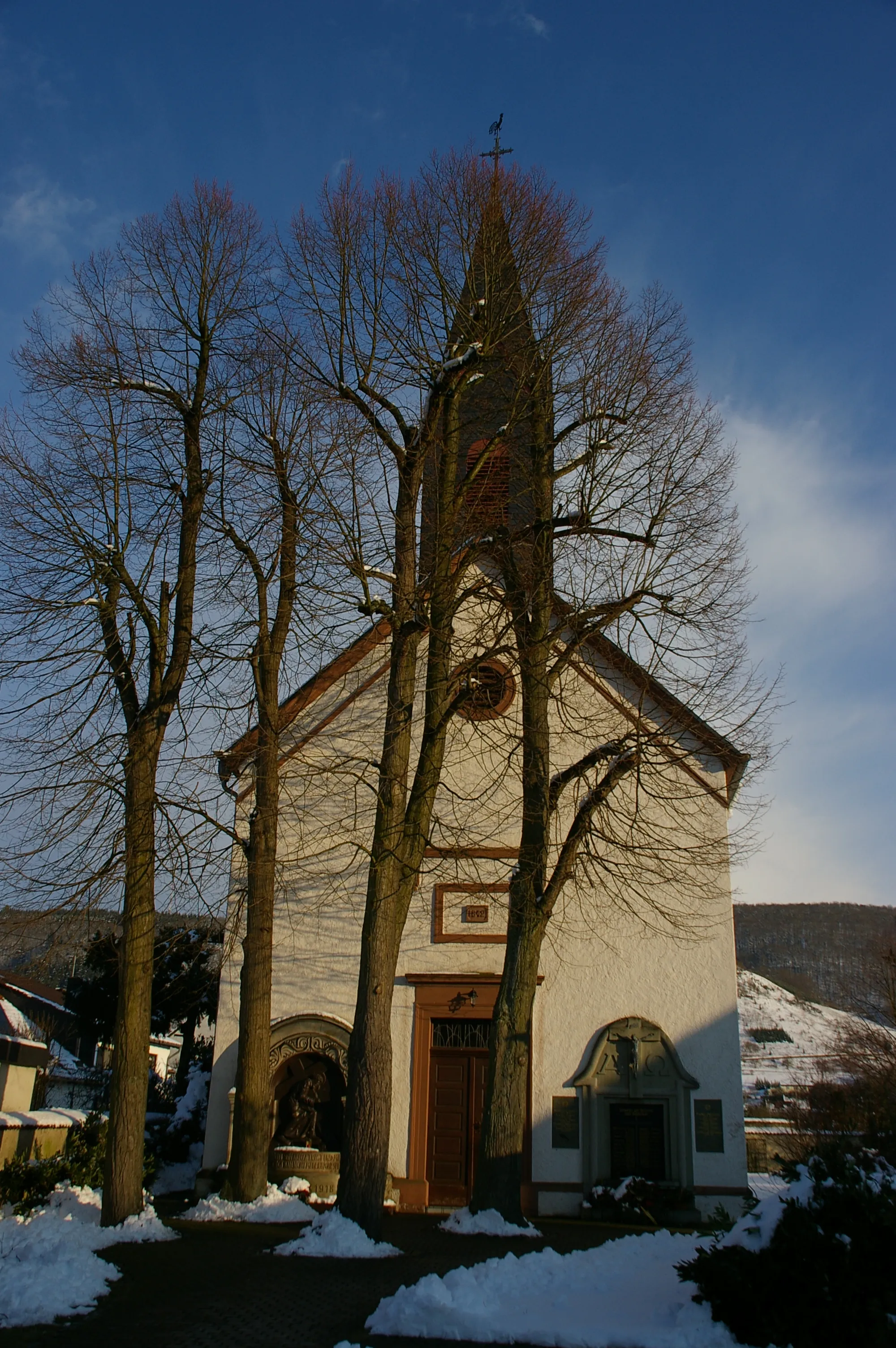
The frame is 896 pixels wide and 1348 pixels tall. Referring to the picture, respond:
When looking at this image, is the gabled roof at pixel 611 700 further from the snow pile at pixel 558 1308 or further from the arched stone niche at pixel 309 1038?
the snow pile at pixel 558 1308

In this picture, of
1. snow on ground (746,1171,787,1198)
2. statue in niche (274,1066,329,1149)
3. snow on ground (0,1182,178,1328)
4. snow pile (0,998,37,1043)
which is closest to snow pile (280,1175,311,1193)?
statue in niche (274,1066,329,1149)

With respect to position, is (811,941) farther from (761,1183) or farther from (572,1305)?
(572,1305)

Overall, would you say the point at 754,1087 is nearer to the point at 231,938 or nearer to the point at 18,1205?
the point at 231,938

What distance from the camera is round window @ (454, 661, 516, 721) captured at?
461 inches

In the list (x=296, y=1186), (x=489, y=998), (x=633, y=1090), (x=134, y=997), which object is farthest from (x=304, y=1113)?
(x=134, y=997)

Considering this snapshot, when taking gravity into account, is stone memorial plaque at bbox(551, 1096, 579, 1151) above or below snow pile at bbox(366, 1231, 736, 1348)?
above

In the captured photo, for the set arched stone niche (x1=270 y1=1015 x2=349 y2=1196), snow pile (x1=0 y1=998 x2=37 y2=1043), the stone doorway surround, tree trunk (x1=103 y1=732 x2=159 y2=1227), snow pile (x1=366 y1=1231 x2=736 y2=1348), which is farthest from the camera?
the stone doorway surround

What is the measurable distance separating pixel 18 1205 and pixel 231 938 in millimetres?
4429

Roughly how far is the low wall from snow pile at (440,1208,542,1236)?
468 centimetres

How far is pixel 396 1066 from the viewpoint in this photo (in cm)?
1519

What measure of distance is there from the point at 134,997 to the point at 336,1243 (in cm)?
307

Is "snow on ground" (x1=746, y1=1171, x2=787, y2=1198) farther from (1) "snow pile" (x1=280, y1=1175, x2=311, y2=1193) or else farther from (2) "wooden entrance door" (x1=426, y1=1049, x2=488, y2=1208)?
(1) "snow pile" (x1=280, y1=1175, x2=311, y2=1193)

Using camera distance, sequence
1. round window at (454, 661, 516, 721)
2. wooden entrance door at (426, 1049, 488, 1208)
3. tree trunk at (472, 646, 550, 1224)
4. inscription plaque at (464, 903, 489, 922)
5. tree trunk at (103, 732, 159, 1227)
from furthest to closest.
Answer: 1. inscription plaque at (464, 903, 489, 922)
2. wooden entrance door at (426, 1049, 488, 1208)
3. round window at (454, 661, 516, 721)
4. tree trunk at (472, 646, 550, 1224)
5. tree trunk at (103, 732, 159, 1227)

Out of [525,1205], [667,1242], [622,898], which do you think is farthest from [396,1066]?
[667,1242]
